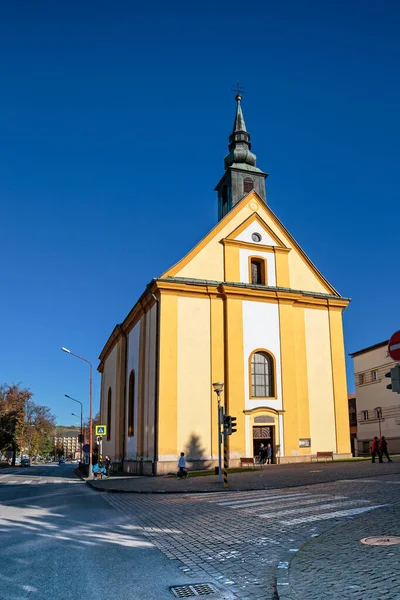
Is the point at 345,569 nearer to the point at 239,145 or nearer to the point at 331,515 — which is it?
the point at 331,515

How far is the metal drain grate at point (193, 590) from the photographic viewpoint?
6.10 metres

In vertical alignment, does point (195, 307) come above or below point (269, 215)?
below

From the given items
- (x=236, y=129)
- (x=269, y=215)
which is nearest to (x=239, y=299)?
(x=269, y=215)

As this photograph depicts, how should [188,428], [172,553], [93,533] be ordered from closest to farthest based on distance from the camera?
[172,553], [93,533], [188,428]

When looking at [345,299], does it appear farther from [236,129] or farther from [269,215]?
[236,129]

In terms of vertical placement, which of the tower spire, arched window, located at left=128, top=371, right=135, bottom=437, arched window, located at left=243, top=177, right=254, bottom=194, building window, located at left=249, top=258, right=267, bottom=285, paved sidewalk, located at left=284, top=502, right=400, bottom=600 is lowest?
paved sidewalk, located at left=284, top=502, right=400, bottom=600

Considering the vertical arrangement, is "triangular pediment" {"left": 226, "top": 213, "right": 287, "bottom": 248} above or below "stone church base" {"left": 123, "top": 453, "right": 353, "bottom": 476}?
above

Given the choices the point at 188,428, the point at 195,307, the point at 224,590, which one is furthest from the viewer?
the point at 195,307

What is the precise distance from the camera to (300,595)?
5.66 metres

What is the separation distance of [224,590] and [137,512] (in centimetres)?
770

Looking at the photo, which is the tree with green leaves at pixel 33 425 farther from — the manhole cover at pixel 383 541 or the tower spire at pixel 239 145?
the manhole cover at pixel 383 541

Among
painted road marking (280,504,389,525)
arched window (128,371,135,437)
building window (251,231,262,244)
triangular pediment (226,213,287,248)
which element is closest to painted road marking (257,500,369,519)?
painted road marking (280,504,389,525)

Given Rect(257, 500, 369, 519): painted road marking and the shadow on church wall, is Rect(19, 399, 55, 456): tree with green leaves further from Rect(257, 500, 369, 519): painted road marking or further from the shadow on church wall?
Rect(257, 500, 369, 519): painted road marking

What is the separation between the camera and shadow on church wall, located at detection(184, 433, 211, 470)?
2894 cm
